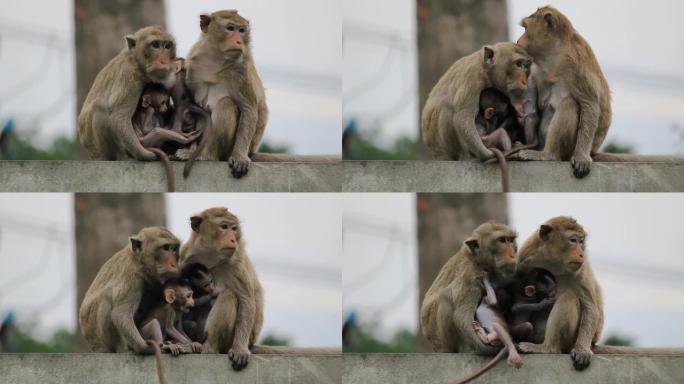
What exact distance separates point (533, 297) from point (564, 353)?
79 cm

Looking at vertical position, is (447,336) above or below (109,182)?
below

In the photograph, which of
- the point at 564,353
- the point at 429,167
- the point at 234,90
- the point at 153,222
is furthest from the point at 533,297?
the point at 153,222

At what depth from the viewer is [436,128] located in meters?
22.3

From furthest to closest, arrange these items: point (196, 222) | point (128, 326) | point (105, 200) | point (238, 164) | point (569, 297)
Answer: point (105, 200) < point (238, 164) < point (196, 222) < point (128, 326) < point (569, 297)

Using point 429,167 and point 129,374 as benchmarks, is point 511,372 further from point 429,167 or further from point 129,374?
point 129,374

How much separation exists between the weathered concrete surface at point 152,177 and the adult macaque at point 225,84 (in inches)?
11.3

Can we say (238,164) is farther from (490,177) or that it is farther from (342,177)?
(490,177)

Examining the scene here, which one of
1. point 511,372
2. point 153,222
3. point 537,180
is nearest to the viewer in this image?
point 511,372

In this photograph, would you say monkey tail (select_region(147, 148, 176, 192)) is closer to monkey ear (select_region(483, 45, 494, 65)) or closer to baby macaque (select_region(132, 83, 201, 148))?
baby macaque (select_region(132, 83, 201, 148))

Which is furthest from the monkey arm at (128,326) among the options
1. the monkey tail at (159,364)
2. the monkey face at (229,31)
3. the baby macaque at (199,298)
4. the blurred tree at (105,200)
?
the blurred tree at (105,200)

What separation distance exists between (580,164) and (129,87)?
554 cm

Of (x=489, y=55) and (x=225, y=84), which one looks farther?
(x=225, y=84)

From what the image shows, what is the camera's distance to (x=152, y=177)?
70.9ft

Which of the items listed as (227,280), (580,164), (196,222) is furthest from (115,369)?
(580,164)
